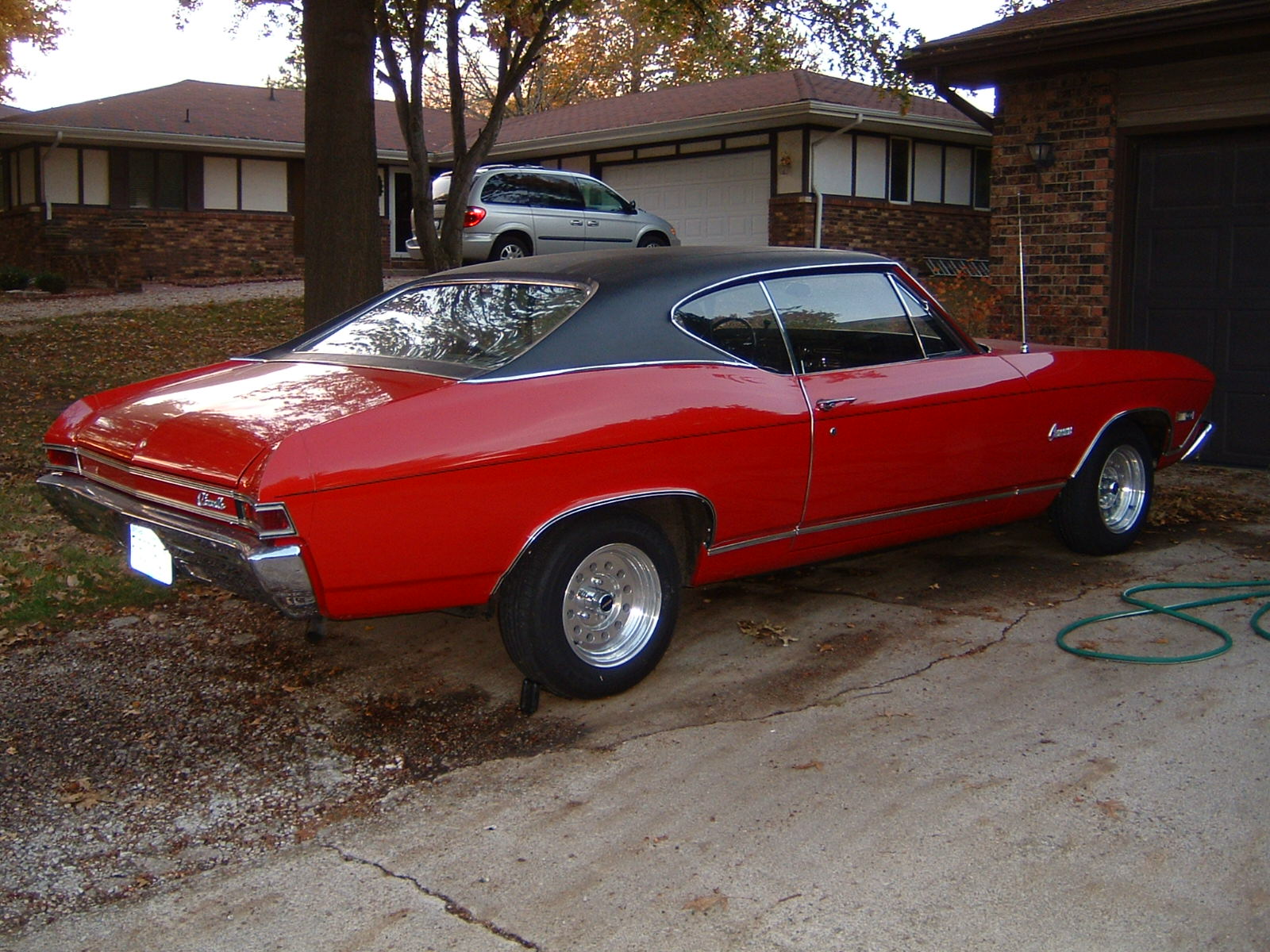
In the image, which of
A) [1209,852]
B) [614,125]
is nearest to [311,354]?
[1209,852]

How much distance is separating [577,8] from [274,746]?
1057 cm

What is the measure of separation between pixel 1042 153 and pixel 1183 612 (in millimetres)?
5002

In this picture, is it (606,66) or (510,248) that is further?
(606,66)

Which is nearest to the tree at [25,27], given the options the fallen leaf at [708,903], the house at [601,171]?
the house at [601,171]

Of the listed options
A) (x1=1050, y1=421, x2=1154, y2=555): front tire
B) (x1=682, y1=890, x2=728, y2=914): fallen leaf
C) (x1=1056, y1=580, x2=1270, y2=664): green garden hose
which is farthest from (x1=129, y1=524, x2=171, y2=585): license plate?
(x1=1050, y1=421, x2=1154, y2=555): front tire

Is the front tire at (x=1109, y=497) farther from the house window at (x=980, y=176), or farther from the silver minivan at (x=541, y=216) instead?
the house window at (x=980, y=176)

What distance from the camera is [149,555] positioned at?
13.5 feet

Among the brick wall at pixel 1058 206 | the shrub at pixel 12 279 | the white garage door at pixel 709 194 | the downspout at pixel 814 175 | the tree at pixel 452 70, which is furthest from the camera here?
the white garage door at pixel 709 194

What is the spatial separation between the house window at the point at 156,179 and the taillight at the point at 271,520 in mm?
22770

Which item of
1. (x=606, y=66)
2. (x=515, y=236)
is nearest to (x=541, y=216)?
(x=515, y=236)

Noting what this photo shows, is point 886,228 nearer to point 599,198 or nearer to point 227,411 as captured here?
point 599,198

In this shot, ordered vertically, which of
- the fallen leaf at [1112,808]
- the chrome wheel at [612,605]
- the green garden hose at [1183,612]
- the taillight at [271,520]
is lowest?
the fallen leaf at [1112,808]

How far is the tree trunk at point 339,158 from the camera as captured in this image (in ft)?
27.2

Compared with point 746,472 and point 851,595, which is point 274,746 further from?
point 851,595
